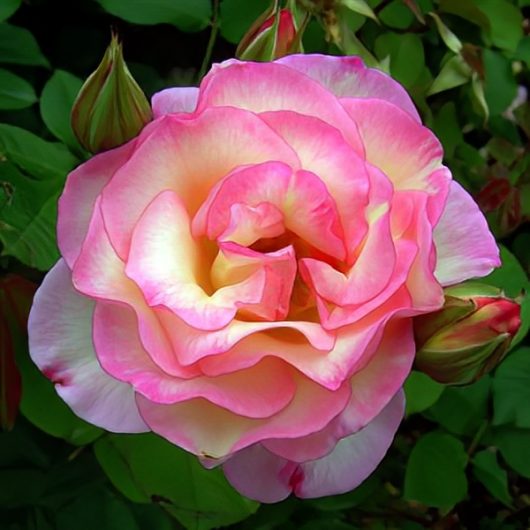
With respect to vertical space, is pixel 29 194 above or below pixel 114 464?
above

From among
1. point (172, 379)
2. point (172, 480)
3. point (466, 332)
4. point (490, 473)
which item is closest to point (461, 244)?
point (466, 332)

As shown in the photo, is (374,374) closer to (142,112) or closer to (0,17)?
(142,112)

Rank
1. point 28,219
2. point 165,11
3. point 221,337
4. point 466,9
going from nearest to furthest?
point 221,337 < point 28,219 < point 165,11 < point 466,9

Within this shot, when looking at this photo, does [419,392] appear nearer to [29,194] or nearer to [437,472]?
[437,472]

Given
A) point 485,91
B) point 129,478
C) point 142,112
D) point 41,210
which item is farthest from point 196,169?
point 485,91

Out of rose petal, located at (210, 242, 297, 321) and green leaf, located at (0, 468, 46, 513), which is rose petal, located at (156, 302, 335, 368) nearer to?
rose petal, located at (210, 242, 297, 321)

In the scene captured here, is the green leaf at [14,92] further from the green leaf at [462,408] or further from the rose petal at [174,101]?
the green leaf at [462,408]
